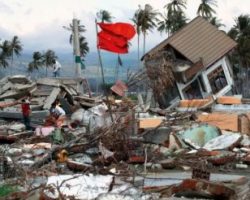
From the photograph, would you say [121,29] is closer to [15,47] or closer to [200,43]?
[200,43]

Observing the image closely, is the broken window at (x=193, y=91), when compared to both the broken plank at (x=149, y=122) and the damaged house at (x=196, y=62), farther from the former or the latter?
the broken plank at (x=149, y=122)

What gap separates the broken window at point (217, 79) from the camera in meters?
22.6

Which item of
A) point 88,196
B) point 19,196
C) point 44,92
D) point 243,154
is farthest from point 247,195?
point 44,92

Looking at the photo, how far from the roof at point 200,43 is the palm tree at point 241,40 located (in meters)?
22.7

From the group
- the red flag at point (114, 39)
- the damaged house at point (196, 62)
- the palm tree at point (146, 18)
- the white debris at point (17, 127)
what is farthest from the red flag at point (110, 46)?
the palm tree at point (146, 18)

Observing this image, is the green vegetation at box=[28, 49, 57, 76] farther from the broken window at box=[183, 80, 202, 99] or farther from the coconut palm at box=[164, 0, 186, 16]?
the broken window at box=[183, 80, 202, 99]

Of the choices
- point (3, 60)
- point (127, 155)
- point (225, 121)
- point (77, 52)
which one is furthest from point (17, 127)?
point (3, 60)

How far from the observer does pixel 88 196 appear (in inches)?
239

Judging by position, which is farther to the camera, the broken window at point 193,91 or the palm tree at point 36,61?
the palm tree at point 36,61

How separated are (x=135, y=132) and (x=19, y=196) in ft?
17.7

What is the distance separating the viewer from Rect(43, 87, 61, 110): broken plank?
1909 centimetres

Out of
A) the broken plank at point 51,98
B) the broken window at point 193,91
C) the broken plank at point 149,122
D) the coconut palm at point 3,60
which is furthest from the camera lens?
the coconut palm at point 3,60

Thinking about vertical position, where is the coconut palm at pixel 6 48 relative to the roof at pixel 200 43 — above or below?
above

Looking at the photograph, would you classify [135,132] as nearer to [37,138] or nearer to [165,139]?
[165,139]
